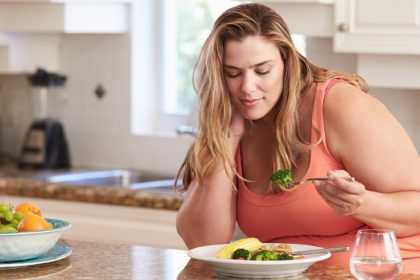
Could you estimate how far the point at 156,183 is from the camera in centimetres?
415

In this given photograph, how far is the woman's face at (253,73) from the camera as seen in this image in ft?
7.55

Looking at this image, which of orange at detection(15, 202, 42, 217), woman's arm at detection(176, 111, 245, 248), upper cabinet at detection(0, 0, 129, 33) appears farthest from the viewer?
upper cabinet at detection(0, 0, 129, 33)

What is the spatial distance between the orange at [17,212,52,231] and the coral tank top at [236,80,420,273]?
A: 1.85 feet

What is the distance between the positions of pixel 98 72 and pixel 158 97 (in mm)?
298

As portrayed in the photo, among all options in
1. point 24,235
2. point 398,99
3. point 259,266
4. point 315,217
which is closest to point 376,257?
point 259,266

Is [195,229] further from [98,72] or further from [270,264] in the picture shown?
[98,72]

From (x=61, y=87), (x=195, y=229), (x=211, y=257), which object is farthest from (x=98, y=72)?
(x=211, y=257)

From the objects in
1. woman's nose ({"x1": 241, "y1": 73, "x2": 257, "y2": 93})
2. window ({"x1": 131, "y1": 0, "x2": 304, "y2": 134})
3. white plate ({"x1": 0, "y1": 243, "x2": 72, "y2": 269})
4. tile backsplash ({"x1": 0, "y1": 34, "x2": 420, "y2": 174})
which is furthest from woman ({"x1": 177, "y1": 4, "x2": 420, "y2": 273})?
window ({"x1": 131, "y1": 0, "x2": 304, "y2": 134})

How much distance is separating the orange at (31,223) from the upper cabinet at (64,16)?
85.1 inches

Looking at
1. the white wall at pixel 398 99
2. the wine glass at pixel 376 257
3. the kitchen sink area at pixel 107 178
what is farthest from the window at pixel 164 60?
the wine glass at pixel 376 257

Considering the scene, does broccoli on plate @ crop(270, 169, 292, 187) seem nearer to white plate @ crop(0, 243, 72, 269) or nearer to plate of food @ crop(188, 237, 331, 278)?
plate of food @ crop(188, 237, 331, 278)

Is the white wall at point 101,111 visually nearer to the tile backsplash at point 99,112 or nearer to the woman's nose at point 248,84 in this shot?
the tile backsplash at point 99,112

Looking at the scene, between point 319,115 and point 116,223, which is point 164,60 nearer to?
point 116,223

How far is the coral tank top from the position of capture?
237 cm
